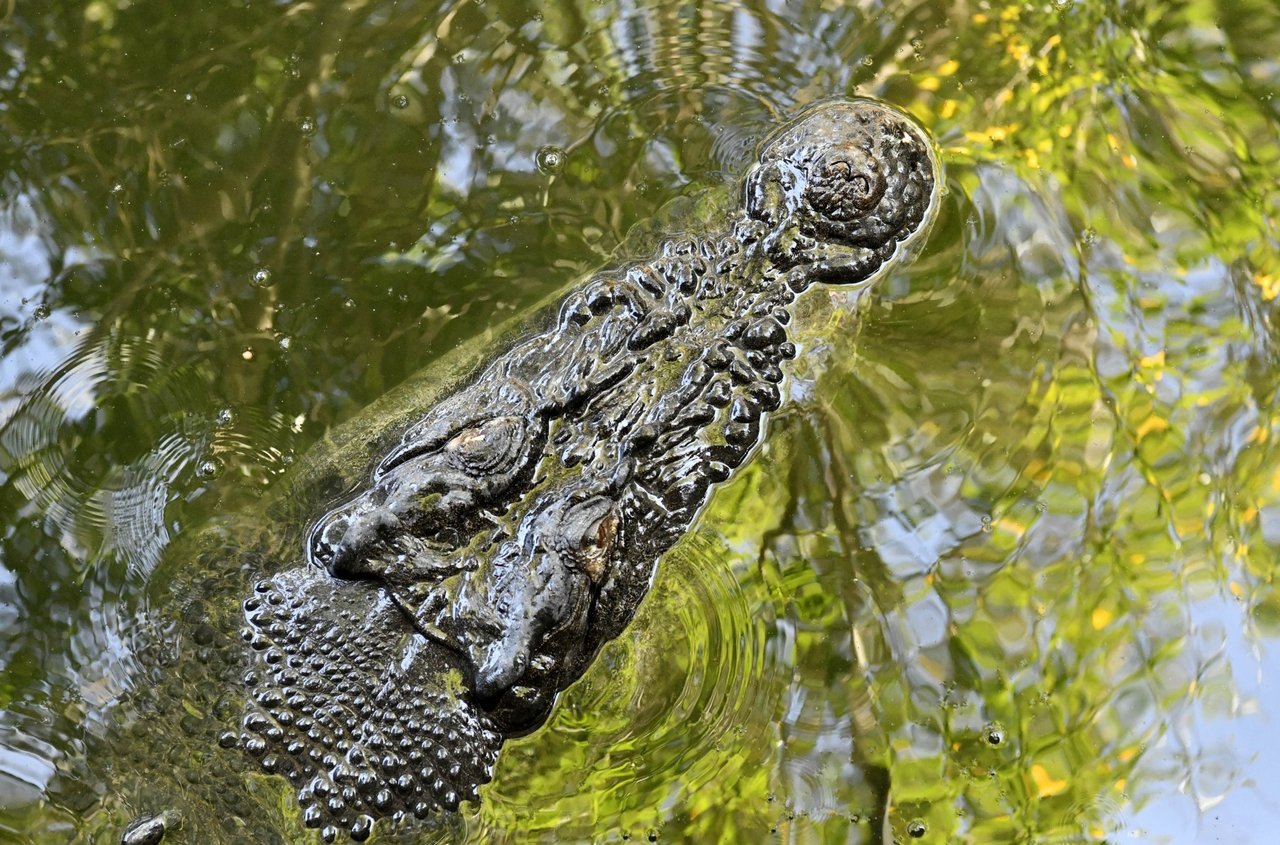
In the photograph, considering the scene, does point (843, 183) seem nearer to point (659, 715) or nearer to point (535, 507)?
point (535, 507)

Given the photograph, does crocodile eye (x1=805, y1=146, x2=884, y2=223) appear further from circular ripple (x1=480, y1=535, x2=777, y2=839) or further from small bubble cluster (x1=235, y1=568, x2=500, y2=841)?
small bubble cluster (x1=235, y1=568, x2=500, y2=841)

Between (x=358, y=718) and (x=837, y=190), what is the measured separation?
1834 mm

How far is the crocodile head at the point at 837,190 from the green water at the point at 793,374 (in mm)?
169

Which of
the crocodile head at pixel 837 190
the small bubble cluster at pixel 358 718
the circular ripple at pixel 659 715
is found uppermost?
the crocodile head at pixel 837 190

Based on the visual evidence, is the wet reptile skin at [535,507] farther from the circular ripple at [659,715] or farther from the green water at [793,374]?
the green water at [793,374]

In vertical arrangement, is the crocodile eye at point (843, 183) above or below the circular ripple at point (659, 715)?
above

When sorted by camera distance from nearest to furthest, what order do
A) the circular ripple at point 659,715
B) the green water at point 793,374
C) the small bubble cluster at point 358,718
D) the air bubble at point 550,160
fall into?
the small bubble cluster at point 358,718 → the circular ripple at point 659,715 → the green water at point 793,374 → the air bubble at point 550,160

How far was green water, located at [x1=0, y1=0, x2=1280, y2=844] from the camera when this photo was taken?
2.94m

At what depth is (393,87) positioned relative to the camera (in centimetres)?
318

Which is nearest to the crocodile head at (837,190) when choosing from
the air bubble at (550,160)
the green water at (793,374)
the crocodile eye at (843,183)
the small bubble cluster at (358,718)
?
the crocodile eye at (843,183)

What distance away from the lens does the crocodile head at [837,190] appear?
2855 millimetres

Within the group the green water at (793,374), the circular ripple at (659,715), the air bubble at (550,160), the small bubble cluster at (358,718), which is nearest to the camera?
the small bubble cluster at (358,718)

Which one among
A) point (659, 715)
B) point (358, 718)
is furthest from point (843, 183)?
point (358, 718)

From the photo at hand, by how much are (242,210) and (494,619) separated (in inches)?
59.2
